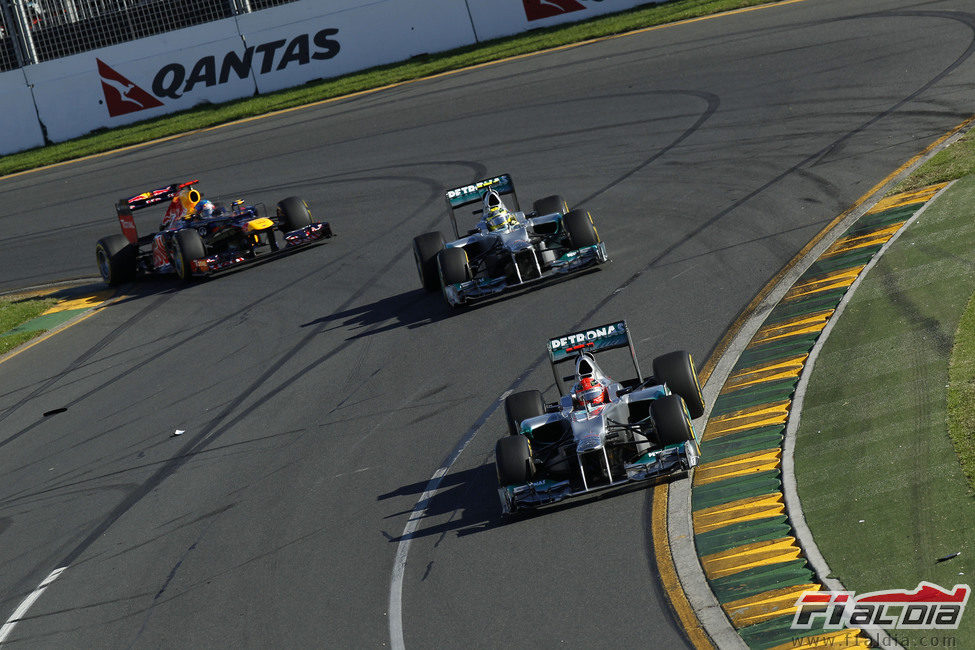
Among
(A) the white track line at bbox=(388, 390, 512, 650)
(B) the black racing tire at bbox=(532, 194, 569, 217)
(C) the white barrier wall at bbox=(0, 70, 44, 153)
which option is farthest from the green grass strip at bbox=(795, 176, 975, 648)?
(C) the white barrier wall at bbox=(0, 70, 44, 153)

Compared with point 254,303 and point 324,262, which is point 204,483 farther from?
point 324,262

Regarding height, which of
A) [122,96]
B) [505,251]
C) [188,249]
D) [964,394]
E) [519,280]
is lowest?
[964,394]

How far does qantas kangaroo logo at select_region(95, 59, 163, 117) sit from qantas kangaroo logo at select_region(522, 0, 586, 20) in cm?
1212

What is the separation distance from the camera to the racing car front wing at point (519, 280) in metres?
18.3

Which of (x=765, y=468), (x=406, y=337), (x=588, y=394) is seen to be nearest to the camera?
(x=765, y=468)

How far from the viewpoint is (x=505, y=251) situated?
18.4 metres

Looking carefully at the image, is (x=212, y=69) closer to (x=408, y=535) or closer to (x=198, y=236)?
(x=198, y=236)

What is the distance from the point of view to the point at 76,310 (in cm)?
2397

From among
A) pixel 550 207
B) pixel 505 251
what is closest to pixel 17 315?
pixel 505 251

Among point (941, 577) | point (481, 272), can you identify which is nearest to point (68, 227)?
point (481, 272)

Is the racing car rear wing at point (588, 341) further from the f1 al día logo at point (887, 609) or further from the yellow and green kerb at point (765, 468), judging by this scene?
the f1 al día logo at point (887, 609)

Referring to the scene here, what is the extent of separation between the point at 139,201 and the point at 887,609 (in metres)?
17.7

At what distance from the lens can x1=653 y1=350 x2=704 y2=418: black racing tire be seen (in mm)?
12602

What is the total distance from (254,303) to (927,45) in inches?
603
